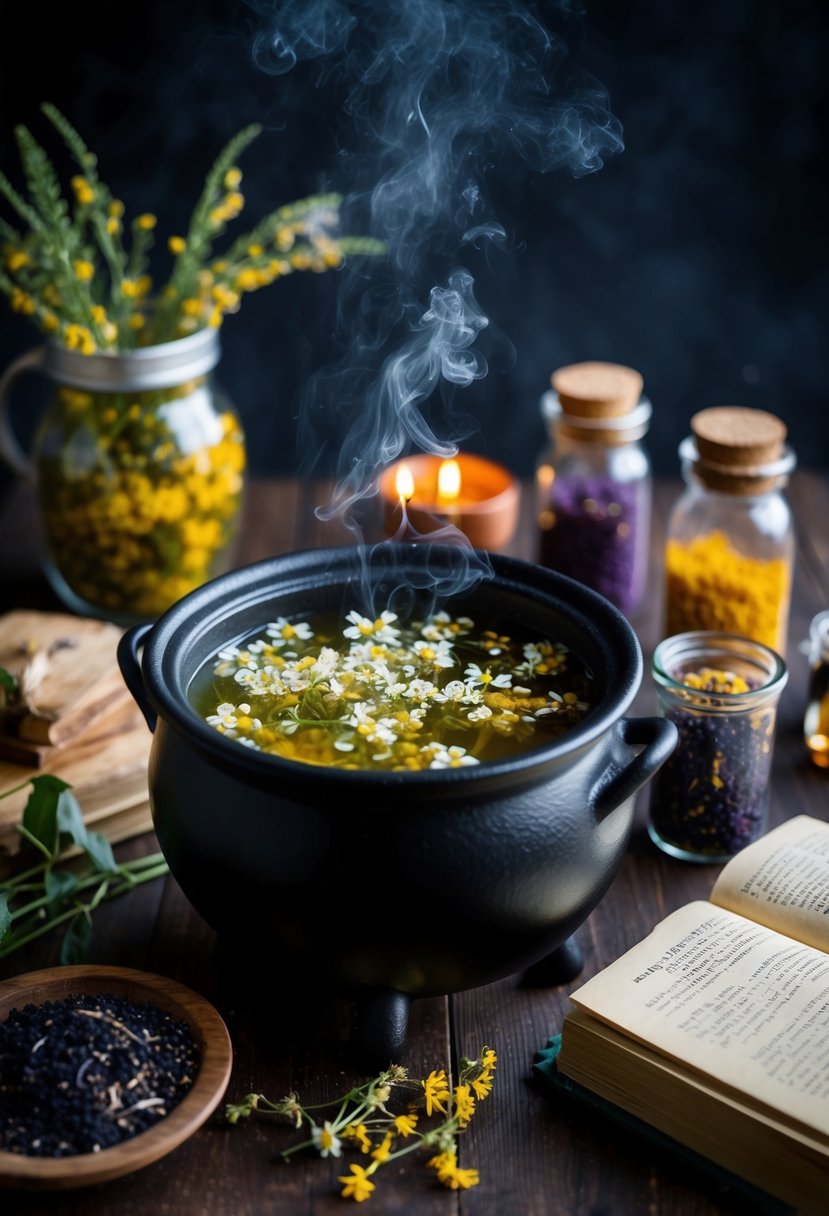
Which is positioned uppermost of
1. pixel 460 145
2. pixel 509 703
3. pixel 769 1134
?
pixel 460 145

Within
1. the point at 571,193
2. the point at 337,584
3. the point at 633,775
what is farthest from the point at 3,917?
the point at 571,193

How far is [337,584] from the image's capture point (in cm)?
150

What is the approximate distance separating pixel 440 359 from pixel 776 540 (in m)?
0.57

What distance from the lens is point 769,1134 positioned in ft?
3.61

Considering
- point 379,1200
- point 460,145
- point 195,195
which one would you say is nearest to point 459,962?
point 379,1200

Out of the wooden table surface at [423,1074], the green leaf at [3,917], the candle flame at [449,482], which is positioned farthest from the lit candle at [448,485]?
the green leaf at [3,917]

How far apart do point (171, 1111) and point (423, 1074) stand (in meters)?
0.26

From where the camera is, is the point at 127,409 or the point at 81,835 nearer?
the point at 81,835

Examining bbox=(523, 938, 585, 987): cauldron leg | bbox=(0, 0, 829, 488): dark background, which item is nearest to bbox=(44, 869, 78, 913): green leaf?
bbox=(523, 938, 585, 987): cauldron leg

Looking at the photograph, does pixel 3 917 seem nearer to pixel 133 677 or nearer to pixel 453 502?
pixel 133 677

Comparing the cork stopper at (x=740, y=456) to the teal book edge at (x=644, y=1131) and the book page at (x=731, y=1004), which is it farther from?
the teal book edge at (x=644, y=1131)

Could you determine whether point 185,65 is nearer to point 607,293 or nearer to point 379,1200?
point 607,293

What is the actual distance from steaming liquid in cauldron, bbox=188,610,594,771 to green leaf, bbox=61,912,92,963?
0.95 feet

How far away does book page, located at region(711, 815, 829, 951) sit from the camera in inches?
53.7
